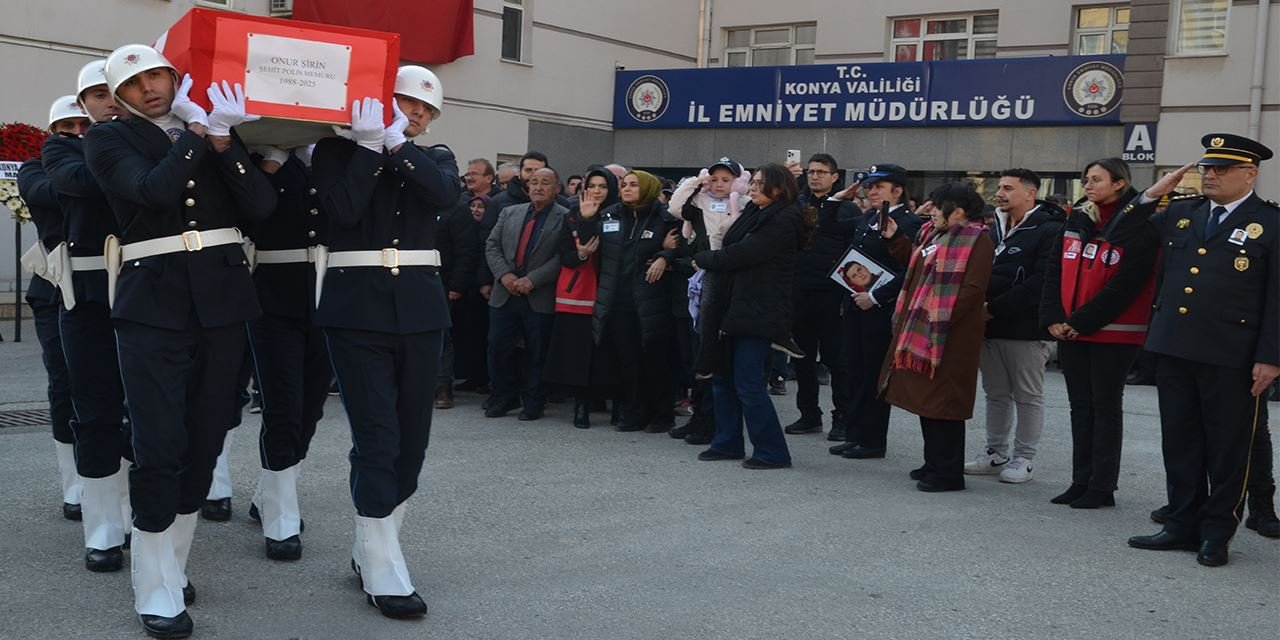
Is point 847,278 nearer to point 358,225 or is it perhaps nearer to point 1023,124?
point 358,225

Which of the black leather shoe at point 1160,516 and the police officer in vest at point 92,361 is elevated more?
the police officer in vest at point 92,361

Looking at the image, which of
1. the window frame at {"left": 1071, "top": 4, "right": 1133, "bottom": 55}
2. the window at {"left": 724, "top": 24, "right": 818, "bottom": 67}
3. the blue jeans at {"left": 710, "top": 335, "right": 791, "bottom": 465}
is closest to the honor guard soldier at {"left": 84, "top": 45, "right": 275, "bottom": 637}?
the blue jeans at {"left": 710, "top": 335, "right": 791, "bottom": 465}

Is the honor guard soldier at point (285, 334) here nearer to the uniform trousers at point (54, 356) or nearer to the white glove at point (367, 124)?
the white glove at point (367, 124)

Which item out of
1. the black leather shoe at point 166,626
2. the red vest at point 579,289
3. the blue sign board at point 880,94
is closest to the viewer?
the black leather shoe at point 166,626

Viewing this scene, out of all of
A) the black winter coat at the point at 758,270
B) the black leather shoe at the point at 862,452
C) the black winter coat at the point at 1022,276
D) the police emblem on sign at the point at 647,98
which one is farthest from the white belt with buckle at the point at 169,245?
the police emblem on sign at the point at 647,98

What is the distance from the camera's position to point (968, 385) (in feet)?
24.4

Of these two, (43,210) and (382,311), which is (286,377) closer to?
(382,311)

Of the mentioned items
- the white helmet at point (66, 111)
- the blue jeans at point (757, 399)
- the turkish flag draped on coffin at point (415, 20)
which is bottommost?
the blue jeans at point (757, 399)

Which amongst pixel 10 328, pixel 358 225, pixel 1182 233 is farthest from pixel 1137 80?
pixel 358 225

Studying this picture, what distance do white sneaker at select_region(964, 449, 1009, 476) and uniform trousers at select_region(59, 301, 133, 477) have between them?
5.04 m

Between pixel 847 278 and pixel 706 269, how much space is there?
1.08 meters

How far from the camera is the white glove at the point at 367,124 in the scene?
4.80 metres

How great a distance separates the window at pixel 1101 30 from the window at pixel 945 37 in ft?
4.62

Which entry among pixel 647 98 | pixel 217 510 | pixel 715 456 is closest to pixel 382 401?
pixel 217 510
